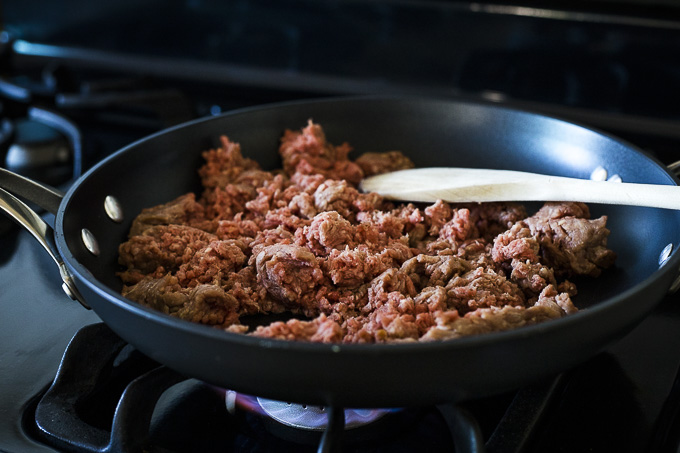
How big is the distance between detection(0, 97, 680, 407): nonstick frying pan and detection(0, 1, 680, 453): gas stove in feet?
0.33

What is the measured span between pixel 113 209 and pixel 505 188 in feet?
2.59

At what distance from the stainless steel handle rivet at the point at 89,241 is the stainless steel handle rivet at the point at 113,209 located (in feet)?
0.28

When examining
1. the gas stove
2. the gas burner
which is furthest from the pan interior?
the gas burner

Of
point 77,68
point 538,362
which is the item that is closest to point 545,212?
point 538,362

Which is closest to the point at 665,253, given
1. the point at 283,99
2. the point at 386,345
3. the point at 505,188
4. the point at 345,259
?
the point at 505,188

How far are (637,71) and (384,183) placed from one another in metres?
0.91

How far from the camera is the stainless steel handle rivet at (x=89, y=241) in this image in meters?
1.21

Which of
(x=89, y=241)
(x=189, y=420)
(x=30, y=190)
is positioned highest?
(x=30, y=190)

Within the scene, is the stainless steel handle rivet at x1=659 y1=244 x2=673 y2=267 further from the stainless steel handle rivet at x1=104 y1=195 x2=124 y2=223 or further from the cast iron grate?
the stainless steel handle rivet at x1=104 y1=195 x2=124 y2=223

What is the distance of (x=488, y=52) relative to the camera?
6.37 ft

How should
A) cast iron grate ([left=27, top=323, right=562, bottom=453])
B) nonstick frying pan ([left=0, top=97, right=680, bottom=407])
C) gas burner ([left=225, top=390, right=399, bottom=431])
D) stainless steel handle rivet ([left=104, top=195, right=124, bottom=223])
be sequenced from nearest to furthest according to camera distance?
nonstick frying pan ([left=0, top=97, right=680, bottom=407]) → cast iron grate ([left=27, top=323, right=562, bottom=453]) → gas burner ([left=225, top=390, right=399, bottom=431]) → stainless steel handle rivet ([left=104, top=195, right=124, bottom=223])

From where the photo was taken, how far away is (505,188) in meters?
1.29

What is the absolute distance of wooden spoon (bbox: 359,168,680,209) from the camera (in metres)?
1.12

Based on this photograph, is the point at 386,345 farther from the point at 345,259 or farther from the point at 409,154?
the point at 409,154
